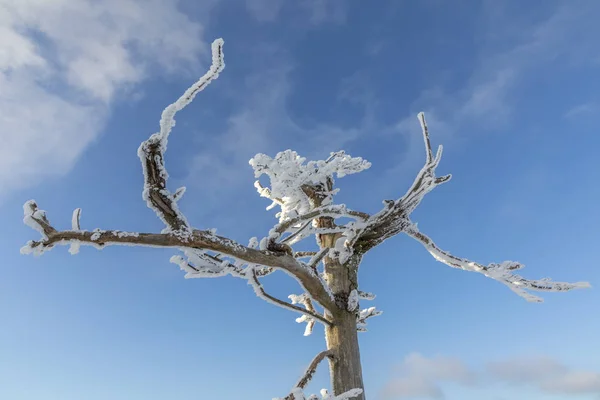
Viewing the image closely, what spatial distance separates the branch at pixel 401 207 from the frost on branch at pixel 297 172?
4.22 feet

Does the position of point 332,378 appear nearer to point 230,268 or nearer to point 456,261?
point 230,268

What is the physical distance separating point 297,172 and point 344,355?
3.31m

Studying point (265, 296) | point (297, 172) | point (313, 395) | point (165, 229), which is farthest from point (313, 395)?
point (297, 172)

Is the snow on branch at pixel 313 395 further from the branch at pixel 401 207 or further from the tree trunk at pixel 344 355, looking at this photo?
the branch at pixel 401 207

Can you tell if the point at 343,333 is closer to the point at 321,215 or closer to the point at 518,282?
the point at 321,215

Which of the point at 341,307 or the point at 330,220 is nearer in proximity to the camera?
the point at 341,307

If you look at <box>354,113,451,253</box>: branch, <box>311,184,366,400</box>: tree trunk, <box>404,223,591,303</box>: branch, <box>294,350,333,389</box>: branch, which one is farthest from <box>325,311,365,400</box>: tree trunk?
<box>404,223,591,303</box>: branch

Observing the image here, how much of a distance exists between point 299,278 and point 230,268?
3.01 feet

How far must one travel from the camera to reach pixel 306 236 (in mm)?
6852

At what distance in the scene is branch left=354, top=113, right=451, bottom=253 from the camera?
598 centimetres

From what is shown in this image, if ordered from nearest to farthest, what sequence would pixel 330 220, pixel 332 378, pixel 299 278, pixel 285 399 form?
pixel 285 399 → pixel 299 278 → pixel 332 378 → pixel 330 220

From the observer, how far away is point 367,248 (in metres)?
7.04

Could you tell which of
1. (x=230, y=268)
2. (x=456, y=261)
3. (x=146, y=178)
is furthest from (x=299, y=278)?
(x=456, y=261)

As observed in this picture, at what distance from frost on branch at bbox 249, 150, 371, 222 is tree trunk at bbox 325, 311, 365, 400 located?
2.25 m
